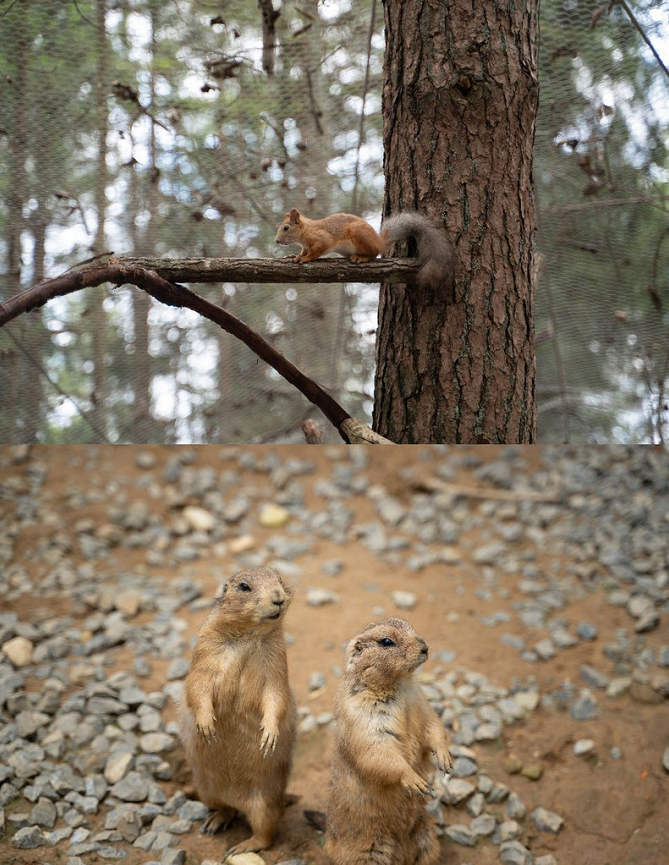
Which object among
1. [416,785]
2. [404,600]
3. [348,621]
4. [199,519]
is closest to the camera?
[416,785]

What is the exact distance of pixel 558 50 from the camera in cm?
240

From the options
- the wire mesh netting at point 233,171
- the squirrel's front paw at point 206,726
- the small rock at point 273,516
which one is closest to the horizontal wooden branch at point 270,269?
the wire mesh netting at point 233,171

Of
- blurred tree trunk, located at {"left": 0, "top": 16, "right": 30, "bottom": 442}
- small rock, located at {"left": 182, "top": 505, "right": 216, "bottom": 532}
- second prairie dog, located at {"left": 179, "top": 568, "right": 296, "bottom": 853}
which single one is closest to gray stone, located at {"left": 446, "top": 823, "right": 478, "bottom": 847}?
second prairie dog, located at {"left": 179, "top": 568, "right": 296, "bottom": 853}

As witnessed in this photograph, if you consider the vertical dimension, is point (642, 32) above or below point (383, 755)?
above

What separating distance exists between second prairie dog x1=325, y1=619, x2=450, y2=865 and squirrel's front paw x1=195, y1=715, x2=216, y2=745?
31cm

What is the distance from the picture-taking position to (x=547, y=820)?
228 centimetres

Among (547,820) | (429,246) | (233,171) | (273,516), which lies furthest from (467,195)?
(273,516)

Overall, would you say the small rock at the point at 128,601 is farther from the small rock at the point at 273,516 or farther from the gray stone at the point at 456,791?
the gray stone at the point at 456,791

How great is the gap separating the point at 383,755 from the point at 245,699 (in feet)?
1.21

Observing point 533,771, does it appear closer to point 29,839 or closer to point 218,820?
point 218,820

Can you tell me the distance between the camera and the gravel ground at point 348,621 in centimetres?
227

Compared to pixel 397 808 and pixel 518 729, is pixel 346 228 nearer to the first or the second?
pixel 397 808

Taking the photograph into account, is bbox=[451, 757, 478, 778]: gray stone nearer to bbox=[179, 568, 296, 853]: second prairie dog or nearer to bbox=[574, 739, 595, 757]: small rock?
bbox=[574, 739, 595, 757]: small rock

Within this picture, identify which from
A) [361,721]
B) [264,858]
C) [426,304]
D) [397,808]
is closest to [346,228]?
[426,304]
